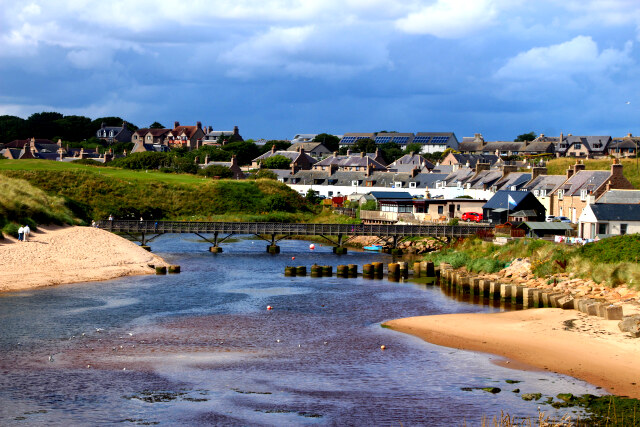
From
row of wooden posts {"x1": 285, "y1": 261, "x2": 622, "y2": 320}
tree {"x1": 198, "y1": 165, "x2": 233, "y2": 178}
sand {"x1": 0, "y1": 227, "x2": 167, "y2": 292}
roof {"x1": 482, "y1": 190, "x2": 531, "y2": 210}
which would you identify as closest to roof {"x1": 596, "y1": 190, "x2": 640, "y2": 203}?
roof {"x1": 482, "y1": 190, "x2": 531, "y2": 210}

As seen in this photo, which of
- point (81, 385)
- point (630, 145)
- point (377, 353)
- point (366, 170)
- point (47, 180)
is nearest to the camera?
point (81, 385)

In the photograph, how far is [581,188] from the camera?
263 feet

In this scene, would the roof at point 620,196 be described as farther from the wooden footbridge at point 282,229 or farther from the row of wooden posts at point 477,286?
the row of wooden posts at point 477,286

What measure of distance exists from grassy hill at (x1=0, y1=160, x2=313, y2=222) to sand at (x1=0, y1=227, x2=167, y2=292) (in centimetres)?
3109

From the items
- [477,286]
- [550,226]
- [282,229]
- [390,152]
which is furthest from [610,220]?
[390,152]

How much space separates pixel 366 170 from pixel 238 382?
4198 inches

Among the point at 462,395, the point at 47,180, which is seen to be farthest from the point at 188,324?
the point at 47,180

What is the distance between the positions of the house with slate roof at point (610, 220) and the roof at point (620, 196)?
4.97m

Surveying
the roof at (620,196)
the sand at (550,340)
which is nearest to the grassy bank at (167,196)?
the roof at (620,196)

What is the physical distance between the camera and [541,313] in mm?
43719

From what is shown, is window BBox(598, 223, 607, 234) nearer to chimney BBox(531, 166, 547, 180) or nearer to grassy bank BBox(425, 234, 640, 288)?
grassy bank BBox(425, 234, 640, 288)

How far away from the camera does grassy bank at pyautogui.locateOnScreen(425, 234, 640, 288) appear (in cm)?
4653

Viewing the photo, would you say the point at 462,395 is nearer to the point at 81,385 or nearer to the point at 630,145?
the point at 81,385

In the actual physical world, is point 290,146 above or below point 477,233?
above
